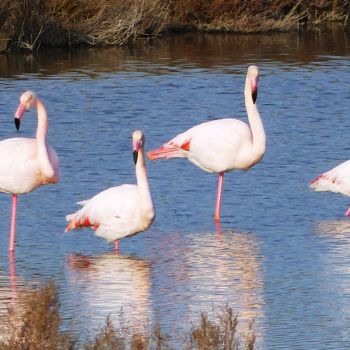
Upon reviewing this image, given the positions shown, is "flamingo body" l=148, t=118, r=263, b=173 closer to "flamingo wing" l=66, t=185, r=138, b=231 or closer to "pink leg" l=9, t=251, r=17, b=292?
"flamingo wing" l=66, t=185, r=138, b=231

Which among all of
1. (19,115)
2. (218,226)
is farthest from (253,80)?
(19,115)

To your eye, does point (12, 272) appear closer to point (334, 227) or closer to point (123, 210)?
point (123, 210)

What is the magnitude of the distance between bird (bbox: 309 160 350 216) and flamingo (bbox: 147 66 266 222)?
53 cm

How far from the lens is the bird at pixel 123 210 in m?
8.48

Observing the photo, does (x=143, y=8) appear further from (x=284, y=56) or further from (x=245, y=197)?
(x=245, y=197)


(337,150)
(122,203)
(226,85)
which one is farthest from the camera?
(226,85)

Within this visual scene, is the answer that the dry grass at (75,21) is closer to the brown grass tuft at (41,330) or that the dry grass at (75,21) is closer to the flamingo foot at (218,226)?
the flamingo foot at (218,226)

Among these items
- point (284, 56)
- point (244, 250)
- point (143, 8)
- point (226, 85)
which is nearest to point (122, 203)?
point (244, 250)

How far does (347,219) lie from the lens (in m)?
9.80

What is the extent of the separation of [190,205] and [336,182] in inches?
48.0

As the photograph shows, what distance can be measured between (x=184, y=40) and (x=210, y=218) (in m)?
11.6

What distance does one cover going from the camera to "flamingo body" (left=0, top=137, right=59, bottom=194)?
29.3 feet

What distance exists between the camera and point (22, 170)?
8930 mm

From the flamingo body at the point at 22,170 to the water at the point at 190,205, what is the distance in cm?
43
